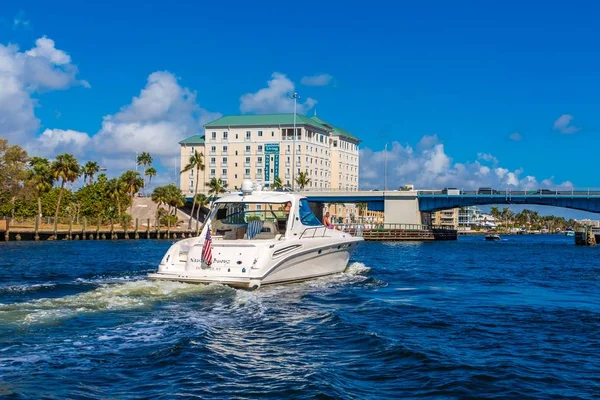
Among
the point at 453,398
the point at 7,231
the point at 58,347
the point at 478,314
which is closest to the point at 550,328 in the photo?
the point at 478,314

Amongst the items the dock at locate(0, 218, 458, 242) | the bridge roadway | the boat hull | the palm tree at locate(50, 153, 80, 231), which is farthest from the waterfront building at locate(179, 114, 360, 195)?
the boat hull

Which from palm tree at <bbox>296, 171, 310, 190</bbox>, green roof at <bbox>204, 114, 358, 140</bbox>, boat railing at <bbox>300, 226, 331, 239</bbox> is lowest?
boat railing at <bbox>300, 226, 331, 239</bbox>

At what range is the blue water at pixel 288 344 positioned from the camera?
372 inches

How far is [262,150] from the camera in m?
154

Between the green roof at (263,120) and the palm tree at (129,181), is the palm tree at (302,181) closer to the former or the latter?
the green roof at (263,120)

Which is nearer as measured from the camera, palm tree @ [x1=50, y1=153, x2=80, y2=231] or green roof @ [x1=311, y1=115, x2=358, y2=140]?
palm tree @ [x1=50, y1=153, x2=80, y2=231]

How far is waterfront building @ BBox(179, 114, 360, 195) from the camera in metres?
153

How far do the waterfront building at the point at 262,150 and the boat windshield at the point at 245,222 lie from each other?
124 metres

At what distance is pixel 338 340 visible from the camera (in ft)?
42.5

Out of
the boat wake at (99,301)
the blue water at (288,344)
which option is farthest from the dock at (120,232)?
the blue water at (288,344)

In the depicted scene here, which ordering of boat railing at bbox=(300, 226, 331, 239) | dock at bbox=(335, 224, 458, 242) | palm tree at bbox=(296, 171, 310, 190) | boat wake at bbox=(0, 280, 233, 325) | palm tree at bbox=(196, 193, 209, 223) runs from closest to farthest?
boat wake at bbox=(0, 280, 233, 325), boat railing at bbox=(300, 226, 331, 239), dock at bbox=(335, 224, 458, 242), palm tree at bbox=(196, 193, 209, 223), palm tree at bbox=(296, 171, 310, 190)

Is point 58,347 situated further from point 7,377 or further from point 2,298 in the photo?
point 2,298

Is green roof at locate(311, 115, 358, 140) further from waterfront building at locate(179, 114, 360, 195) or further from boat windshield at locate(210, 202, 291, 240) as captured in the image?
boat windshield at locate(210, 202, 291, 240)

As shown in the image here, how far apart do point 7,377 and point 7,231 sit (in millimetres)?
61504
